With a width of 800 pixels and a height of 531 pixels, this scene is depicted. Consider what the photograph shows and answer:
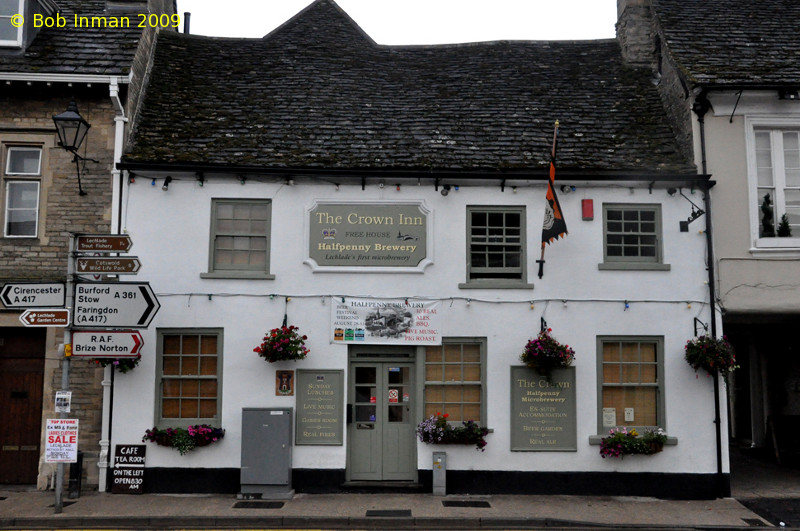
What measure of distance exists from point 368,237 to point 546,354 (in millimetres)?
3565

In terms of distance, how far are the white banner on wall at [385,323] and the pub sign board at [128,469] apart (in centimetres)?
367

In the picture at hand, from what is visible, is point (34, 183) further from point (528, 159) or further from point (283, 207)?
point (528, 159)

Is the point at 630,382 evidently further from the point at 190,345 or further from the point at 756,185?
the point at 190,345

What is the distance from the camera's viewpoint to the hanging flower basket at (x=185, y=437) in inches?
443

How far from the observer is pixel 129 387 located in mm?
11555

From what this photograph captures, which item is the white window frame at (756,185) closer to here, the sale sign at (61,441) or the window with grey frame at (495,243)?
the window with grey frame at (495,243)

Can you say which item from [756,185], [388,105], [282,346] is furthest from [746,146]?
[282,346]

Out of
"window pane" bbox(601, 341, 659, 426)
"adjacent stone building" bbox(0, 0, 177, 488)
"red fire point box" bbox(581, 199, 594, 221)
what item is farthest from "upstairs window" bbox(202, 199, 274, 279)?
"window pane" bbox(601, 341, 659, 426)

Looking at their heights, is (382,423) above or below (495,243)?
below

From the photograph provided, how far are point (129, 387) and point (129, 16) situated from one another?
7.37m

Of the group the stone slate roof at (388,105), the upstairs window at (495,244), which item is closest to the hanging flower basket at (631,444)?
the upstairs window at (495,244)

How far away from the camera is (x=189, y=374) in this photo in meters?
11.8

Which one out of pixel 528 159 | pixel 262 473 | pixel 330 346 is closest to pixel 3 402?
pixel 262 473

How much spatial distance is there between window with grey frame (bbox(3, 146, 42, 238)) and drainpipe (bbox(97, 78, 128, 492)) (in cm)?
138
